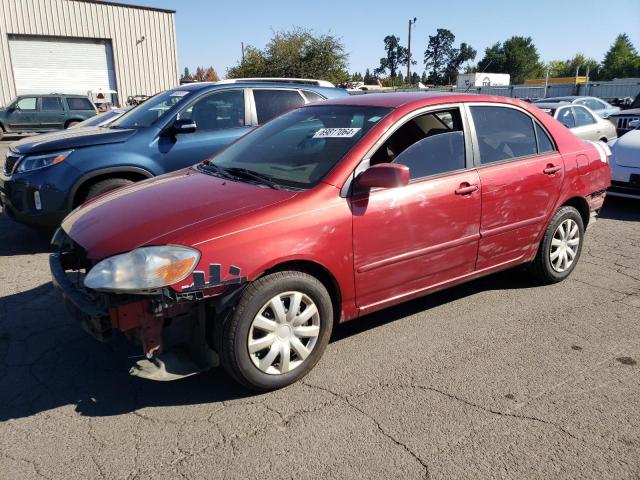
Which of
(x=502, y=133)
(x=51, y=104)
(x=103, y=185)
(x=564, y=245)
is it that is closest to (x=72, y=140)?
(x=103, y=185)

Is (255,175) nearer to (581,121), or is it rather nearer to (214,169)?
(214,169)

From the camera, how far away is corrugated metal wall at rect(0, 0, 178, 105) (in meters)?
26.2

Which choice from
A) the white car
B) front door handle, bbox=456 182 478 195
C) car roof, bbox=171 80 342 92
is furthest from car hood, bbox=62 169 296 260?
the white car

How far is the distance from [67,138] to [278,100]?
2.57m

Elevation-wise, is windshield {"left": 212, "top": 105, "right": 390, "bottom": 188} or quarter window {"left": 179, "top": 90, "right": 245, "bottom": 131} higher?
quarter window {"left": 179, "top": 90, "right": 245, "bottom": 131}

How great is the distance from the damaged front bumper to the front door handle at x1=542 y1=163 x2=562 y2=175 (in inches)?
117

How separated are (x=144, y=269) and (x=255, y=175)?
116 centimetres

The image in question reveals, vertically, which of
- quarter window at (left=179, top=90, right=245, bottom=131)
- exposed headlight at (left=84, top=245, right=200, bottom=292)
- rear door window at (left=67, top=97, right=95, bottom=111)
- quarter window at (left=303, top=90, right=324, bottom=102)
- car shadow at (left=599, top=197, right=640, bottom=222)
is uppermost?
rear door window at (left=67, top=97, right=95, bottom=111)

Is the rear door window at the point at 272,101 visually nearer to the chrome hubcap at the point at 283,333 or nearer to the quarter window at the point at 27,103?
the chrome hubcap at the point at 283,333

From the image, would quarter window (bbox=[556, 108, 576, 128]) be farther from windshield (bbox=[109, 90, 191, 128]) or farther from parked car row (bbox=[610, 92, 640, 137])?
Result: windshield (bbox=[109, 90, 191, 128])

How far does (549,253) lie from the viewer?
4.54 meters

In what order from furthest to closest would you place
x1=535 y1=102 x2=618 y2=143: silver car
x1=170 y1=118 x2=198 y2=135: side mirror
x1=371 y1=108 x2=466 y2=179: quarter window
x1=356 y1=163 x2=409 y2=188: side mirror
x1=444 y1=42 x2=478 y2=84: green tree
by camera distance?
x1=444 y1=42 x2=478 y2=84: green tree < x1=535 y1=102 x2=618 y2=143: silver car < x1=170 y1=118 x2=198 y2=135: side mirror < x1=371 y1=108 x2=466 y2=179: quarter window < x1=356 y1=163 x2=409 y2=188: side mirror

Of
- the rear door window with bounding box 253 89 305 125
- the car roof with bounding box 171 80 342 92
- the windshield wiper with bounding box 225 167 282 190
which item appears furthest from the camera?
the rear door window with bounding box 253 89 305 125

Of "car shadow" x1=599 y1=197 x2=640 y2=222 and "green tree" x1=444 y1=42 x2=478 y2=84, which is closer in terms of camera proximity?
"car shadow" x1=599 y1=197 x2=640 y2=222
